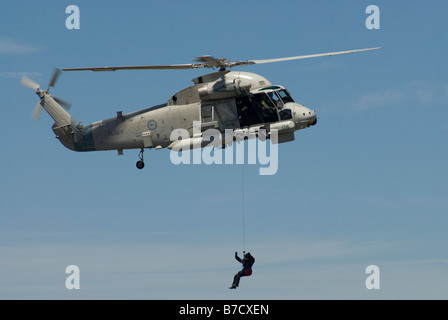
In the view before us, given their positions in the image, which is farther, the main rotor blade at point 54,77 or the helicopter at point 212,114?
the main rotor blade at point 54,77

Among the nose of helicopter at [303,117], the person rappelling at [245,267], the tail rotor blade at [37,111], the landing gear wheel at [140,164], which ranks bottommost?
the person rappelling at [245,267]

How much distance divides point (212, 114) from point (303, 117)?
4540mm

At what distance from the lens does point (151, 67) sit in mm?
51781

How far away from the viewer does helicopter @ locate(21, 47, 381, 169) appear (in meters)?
51.8

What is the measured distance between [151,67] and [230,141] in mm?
5278

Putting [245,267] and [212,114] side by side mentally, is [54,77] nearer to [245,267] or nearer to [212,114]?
[212,114]

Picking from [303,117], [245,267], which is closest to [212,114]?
[303,117]

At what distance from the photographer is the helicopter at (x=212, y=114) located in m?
51.8

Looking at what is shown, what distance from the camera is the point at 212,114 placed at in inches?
2069

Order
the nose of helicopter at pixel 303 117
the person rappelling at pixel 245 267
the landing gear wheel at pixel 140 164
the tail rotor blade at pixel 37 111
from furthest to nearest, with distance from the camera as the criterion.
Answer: the tail rotor blade at pixel 37 111, the landing gear wheel at pixel 140 164, the nose of helicopter at pixel 303 117, the person rappelling at pixel 245 267

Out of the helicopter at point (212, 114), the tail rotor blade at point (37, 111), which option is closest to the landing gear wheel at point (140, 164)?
the helicopter at point (212, 114)

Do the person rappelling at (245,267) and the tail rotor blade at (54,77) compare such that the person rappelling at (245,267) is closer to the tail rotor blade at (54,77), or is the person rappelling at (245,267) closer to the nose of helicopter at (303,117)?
the nose of helicopter at (303,117)
